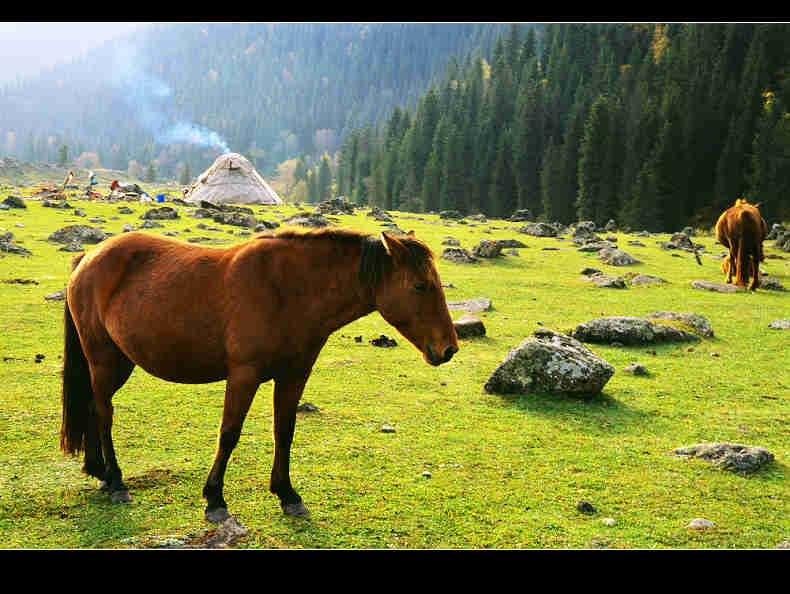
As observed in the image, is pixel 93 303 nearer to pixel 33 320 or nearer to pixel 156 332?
pixel 156 332

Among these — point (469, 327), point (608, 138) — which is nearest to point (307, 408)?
point (469, 327)

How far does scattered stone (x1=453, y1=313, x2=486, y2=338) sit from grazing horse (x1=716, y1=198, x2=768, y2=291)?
1342 centimetres

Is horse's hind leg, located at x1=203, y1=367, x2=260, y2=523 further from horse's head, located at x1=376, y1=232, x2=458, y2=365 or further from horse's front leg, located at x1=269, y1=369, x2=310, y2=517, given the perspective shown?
horse's head, located at x1=376, y1=232, x2=458, y2=365

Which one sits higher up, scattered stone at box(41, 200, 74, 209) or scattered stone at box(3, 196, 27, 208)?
scattered stone at box(3, 196, 27, 208)

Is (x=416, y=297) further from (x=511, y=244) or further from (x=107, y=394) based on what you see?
(x=511, y=244)

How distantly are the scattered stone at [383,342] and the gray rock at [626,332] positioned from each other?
4.37 metres

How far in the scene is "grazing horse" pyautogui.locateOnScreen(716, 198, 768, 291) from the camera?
72.5 feet

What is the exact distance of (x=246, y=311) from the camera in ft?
17.5

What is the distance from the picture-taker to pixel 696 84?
74250 mm

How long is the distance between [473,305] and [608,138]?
2498 inches

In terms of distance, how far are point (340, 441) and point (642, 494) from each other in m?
3.77

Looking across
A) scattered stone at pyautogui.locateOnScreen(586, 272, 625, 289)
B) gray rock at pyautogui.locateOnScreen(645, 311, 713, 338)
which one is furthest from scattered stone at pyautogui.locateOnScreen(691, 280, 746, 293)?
gray rock at pyautogui.locateOnScreen(645, 311, 713, 338)

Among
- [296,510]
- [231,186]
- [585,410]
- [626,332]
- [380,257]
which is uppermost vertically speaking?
[380,257]

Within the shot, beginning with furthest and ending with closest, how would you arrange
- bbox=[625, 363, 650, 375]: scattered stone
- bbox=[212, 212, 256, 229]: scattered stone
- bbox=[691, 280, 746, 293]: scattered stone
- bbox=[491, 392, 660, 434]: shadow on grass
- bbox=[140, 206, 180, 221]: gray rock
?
bbox=[212, 212, 256, 229]: scattered stone < bbox=[140, 206, 180, 221]: gray rock < bbox=[691, 280, 746, 293]: scattered stone < bbox=[625, 363, 650, 375]: scattered stone < bbox=[491, 392, 660, 434]: shadow on grass
